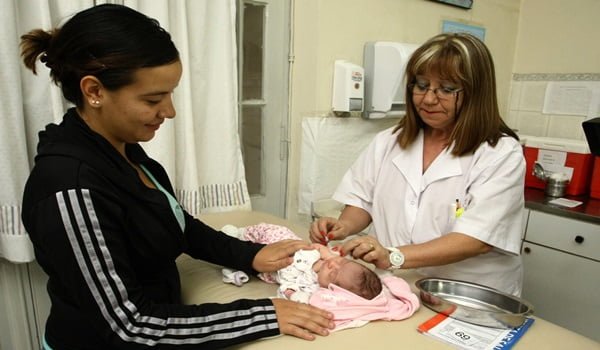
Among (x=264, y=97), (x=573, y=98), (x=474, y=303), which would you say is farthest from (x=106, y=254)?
(x=573, y=98)

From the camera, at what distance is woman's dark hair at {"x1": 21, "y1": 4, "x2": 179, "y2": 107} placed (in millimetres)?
845

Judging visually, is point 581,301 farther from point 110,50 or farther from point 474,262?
point 110,50

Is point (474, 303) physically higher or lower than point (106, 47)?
lower

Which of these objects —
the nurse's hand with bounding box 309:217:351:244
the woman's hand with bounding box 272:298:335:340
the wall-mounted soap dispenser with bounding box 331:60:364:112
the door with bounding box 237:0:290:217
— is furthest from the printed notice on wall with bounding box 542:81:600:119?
the woman's hand with bounding box 272:298:335:340

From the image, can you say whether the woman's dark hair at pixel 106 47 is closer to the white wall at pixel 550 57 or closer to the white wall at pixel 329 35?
the white wall at pixel 329 35

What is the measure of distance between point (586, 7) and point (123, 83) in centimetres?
322

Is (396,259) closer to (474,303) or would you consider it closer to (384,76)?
(474,303)

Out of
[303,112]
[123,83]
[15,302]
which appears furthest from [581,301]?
[15,302]

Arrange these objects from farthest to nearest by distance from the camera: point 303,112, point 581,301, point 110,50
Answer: point 581,301
point 303,112
point 110,50

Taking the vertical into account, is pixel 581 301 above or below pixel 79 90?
below

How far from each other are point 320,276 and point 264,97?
125cm

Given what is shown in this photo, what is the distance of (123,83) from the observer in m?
0.87

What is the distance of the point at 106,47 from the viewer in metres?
0.84

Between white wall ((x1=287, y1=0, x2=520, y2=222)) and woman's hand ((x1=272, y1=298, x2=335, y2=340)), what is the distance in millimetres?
1302
